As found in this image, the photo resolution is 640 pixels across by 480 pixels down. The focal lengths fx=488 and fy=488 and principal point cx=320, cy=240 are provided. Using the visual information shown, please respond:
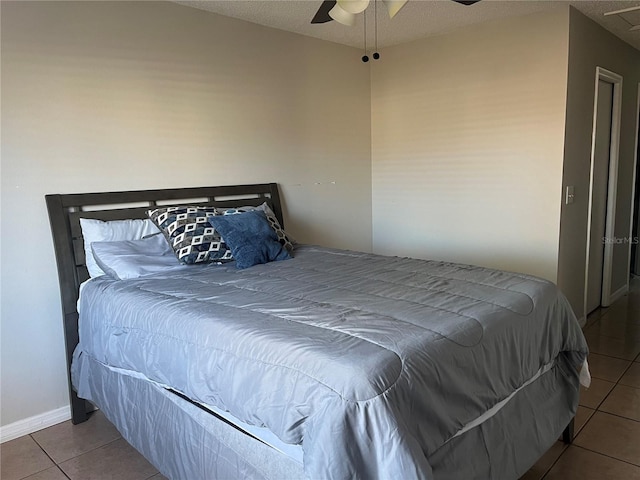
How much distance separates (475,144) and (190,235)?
2.45 metres

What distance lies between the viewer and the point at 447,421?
1.53 m

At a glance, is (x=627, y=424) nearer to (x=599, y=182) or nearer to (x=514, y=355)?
(x=514, y=355)

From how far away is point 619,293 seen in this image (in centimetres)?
490

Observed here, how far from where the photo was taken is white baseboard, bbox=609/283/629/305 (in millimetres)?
4715

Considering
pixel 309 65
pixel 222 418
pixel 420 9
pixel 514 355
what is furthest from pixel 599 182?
pixel 222 418

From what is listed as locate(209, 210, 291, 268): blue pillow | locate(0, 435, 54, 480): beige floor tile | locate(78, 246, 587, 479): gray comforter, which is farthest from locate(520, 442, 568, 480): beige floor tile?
locate(0, 435, 54, 480): beige floor tile

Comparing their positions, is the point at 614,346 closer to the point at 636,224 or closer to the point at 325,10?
the point at 636,224

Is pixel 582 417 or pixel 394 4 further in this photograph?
pixel 582 417

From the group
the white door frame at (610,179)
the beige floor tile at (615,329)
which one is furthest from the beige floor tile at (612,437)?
the white door frame at (610,179)

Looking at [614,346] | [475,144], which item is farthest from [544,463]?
[475,144]

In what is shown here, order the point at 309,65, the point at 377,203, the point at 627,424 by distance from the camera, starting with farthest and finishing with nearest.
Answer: the point at 377,203 → the point at 309,65 → the point at 627,424

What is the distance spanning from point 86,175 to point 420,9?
2.45m

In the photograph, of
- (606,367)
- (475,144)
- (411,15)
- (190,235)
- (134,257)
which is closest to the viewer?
(134,257)

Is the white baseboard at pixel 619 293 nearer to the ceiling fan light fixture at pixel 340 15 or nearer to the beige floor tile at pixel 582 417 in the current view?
the beige floor tile at pixel 582 417
